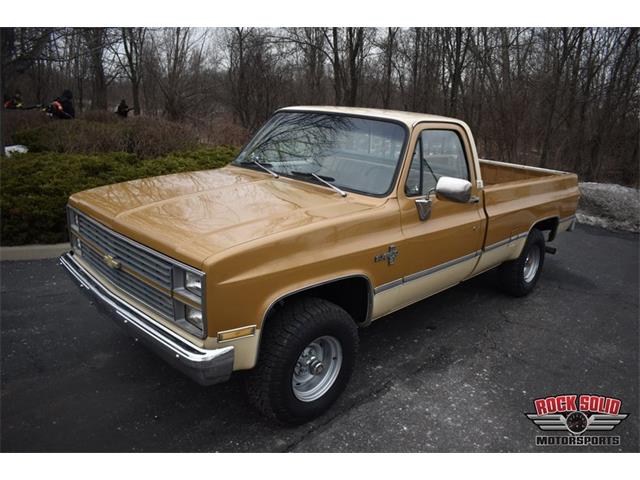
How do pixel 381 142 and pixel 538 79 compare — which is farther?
pixel 538 79

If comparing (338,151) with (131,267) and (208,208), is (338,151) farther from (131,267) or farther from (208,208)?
(131,267)

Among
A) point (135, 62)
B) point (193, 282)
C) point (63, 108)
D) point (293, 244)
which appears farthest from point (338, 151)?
point (135, 62)

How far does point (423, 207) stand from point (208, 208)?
1587 millimetres

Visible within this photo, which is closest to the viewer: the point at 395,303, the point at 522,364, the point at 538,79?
the point at 395,303

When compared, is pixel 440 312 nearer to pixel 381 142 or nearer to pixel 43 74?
pixel 381 142

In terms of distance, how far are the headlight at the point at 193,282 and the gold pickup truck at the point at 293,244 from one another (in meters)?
0.01

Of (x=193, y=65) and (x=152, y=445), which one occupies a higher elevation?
(x=193, y=65)

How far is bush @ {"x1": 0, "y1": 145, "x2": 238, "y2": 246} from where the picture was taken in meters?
6.07

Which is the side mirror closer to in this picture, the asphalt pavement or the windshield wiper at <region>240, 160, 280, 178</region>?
the windshield wiper at <region>240, 160, 280, 178</region>

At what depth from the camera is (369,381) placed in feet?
12.5

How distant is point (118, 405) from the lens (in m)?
3.33

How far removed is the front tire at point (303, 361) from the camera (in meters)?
2.95

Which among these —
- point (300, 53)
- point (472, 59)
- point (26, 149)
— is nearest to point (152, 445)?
point (26, 149)

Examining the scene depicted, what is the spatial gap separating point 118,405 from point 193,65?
19.1 m
